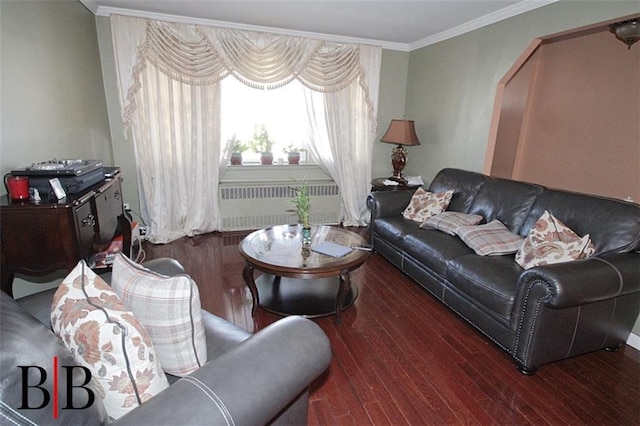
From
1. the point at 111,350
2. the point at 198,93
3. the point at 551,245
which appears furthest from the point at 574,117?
the point at 111,350

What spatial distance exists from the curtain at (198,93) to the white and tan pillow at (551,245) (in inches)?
99.0

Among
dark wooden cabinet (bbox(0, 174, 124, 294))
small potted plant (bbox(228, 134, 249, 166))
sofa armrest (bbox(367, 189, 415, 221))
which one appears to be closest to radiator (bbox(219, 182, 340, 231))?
small potted plant (bbox(228, 134, 249, 166))

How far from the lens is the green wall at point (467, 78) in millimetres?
2604

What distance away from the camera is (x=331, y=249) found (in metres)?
2.53

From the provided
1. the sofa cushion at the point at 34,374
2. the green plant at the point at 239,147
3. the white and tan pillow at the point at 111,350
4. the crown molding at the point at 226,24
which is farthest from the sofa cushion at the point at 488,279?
the crown molding at the point at 226,24

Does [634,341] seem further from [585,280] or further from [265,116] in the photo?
[265,116]

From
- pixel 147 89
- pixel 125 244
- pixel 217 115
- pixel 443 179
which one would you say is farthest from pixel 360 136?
pixel 125 244

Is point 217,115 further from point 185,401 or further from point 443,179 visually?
point 185,401

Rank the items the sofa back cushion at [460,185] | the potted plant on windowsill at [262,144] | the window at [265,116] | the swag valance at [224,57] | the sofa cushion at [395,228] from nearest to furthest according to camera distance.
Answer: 1. the sofa cushion at [395,228]
2. the sofa back cushion at [460,185]
3. the swag valance at [224,57]
4. the window at [265,116]
5. the potted plant on windowsill at [262,144]

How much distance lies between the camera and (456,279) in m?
2.40

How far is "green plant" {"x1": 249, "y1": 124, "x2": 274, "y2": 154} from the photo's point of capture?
14.1 ft

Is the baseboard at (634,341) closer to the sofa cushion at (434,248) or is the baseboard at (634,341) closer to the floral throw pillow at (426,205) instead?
the sofa cushion at (434,248)

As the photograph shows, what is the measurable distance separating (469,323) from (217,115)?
10.7ft

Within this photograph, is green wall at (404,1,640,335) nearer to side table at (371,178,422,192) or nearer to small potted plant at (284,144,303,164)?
side table at (371,178,422,192)
